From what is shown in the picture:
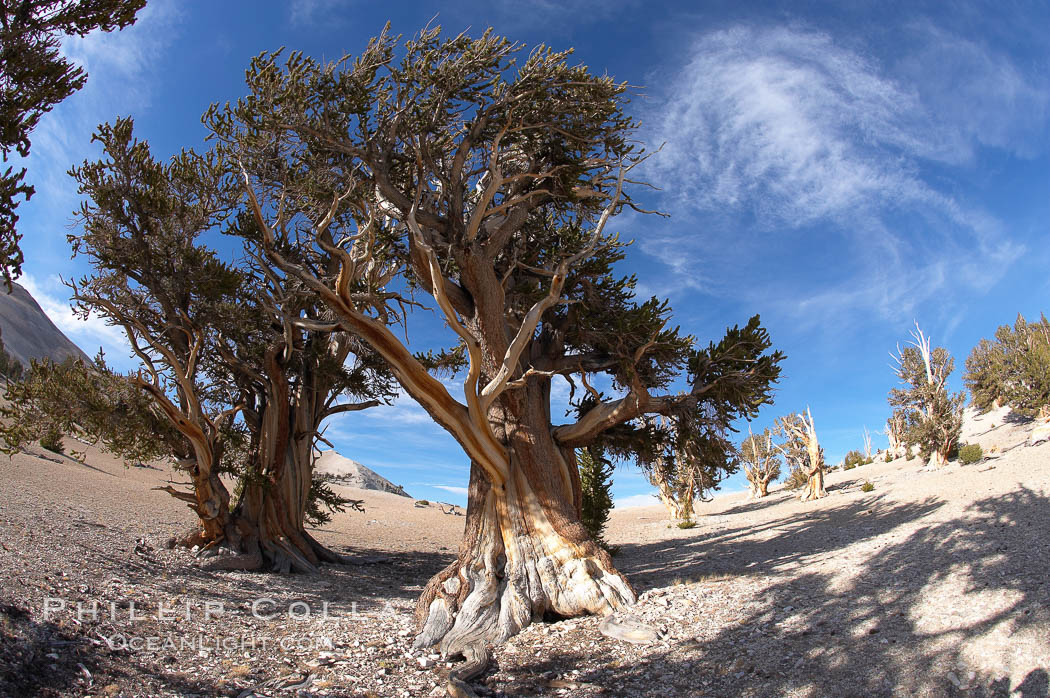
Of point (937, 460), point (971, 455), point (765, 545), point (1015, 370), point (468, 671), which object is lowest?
point (765, 545)

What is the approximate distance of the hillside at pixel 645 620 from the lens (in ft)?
14.0

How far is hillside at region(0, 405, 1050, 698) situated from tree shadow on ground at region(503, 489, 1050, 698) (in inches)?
0.8

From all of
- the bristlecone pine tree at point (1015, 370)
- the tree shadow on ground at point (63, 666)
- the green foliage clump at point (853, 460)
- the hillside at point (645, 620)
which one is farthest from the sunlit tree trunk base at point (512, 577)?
the green foliage clump at point (853, 460)

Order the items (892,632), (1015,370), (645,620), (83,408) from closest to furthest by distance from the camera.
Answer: (892,632) → (645,620) → (83,408) → (1015,370)

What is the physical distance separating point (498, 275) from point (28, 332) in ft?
201

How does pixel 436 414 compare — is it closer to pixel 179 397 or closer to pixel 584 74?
pixel 584 74

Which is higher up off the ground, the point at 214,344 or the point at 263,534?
the point at 214,344

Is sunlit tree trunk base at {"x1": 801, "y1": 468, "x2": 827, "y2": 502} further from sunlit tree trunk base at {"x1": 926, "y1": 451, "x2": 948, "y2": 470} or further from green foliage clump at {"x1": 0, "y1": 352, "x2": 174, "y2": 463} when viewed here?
green foliage clump at {"x1": 0, "y1": 352, "x2": 174, "y2": 463}

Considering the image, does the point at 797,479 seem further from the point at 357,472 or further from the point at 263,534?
the point at 357,472

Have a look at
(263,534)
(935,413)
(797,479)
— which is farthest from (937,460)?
(263,534)

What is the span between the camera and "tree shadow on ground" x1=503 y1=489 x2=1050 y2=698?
400 cm

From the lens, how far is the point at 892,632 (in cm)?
478

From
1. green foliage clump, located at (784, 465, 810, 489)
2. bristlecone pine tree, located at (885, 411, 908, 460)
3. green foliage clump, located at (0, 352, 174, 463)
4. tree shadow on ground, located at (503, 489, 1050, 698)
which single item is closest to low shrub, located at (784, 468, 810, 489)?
green foliage clump, located at (784, 465, 810, 489)

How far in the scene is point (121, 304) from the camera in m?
9.91
